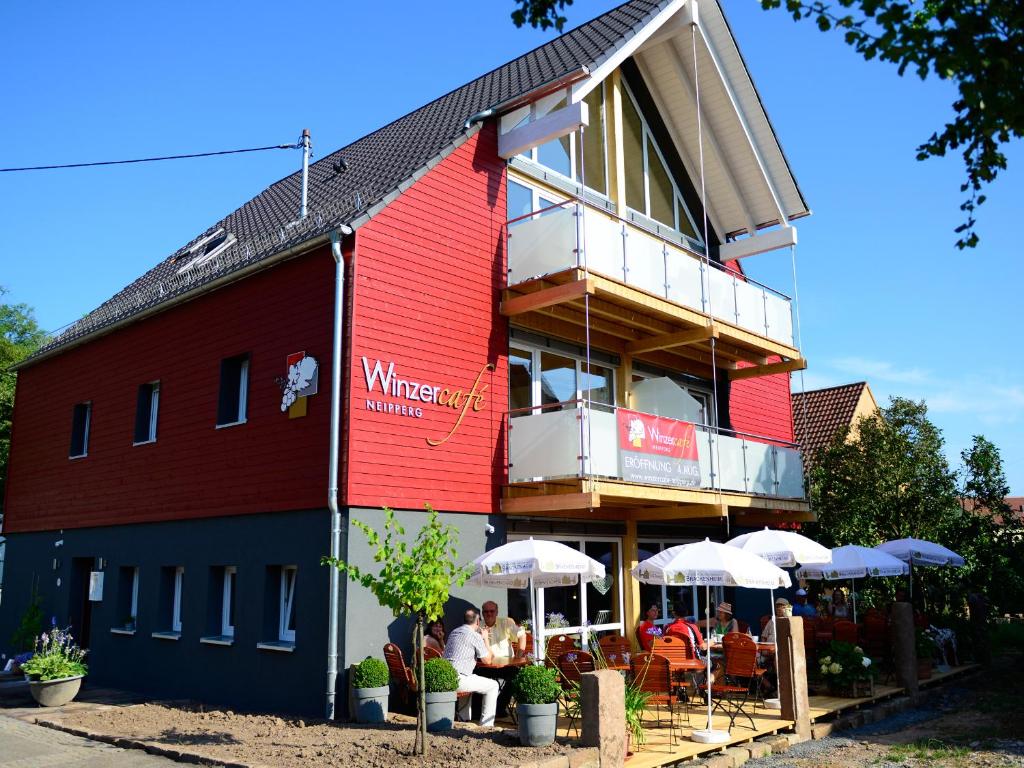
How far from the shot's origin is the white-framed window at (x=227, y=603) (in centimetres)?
1415

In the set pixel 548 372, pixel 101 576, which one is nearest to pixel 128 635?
pixel 101 576

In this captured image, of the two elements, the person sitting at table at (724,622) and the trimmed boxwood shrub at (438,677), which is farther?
the person sitting at table at (724,622)

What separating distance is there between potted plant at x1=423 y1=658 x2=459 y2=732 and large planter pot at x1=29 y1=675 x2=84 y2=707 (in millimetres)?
6551

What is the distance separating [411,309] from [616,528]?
5.89m

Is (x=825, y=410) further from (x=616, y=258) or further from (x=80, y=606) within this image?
(x=80, y=606)

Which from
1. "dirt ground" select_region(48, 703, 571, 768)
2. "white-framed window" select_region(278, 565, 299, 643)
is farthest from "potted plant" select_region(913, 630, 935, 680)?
"white-framed window" select_region(278, 565, 299, 643)

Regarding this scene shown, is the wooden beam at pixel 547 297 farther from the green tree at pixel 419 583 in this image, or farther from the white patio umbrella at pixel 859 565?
the white patio umbrella at pixel 859 565

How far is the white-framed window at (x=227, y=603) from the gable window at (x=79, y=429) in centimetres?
598

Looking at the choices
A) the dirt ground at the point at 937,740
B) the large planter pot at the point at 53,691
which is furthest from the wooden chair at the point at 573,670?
the large planter pot at the point at 53,691

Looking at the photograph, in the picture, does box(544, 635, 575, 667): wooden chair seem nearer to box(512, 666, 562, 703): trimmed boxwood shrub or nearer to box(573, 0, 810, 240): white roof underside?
box(512, 666, 562, 703): trimmed boxwood shrub

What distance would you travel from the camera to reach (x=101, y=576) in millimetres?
16453

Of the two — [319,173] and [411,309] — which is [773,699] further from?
[319,173]

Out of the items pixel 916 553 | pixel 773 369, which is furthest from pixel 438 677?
pixel 773 369

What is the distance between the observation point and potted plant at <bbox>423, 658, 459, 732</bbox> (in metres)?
10.4
